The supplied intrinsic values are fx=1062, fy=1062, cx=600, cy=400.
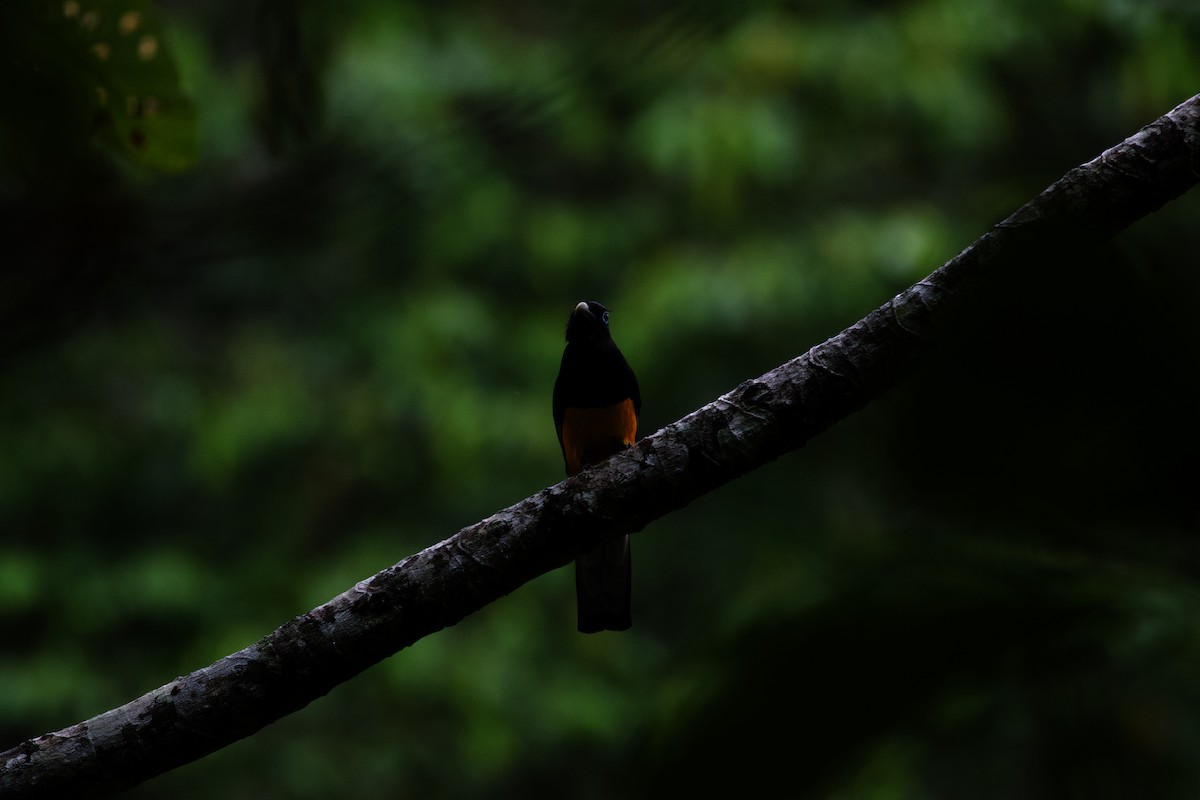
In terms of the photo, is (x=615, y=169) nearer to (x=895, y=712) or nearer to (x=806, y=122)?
(x=806, y=122)

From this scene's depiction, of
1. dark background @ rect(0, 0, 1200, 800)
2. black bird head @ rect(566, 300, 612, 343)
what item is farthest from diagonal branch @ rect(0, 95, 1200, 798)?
black bird head @ rect(566, 300, 612, 343)

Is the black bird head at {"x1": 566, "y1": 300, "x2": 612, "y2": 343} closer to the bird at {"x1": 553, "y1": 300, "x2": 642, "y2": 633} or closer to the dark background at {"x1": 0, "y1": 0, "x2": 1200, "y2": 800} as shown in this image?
the bird at {"x1": 553, "y1": 300, "x2": 642, "y2": 633}

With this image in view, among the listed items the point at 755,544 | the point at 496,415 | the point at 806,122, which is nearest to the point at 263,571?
the point at 496,415

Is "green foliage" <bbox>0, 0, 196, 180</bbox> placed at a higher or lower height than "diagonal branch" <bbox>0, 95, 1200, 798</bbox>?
higher

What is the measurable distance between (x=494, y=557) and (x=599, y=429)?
165 cm

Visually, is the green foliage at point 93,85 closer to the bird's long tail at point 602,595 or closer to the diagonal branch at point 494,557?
the diagonal branch at point 494,557

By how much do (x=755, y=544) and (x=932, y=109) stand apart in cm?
311

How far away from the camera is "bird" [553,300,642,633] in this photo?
3.84 meters

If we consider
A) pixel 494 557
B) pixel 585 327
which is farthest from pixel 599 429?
pixel 494 557

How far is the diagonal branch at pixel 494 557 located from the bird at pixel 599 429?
154 cm

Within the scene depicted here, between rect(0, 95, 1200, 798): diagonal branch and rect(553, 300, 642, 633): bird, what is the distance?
5.05 feet

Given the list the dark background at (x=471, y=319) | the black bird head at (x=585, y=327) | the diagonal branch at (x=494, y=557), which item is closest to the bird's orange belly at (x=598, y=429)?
the black bird head at (x=585, y=327)

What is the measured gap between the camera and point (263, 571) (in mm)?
7918

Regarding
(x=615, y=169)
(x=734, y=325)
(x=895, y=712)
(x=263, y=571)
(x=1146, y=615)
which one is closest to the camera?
(x=895, y=712)
